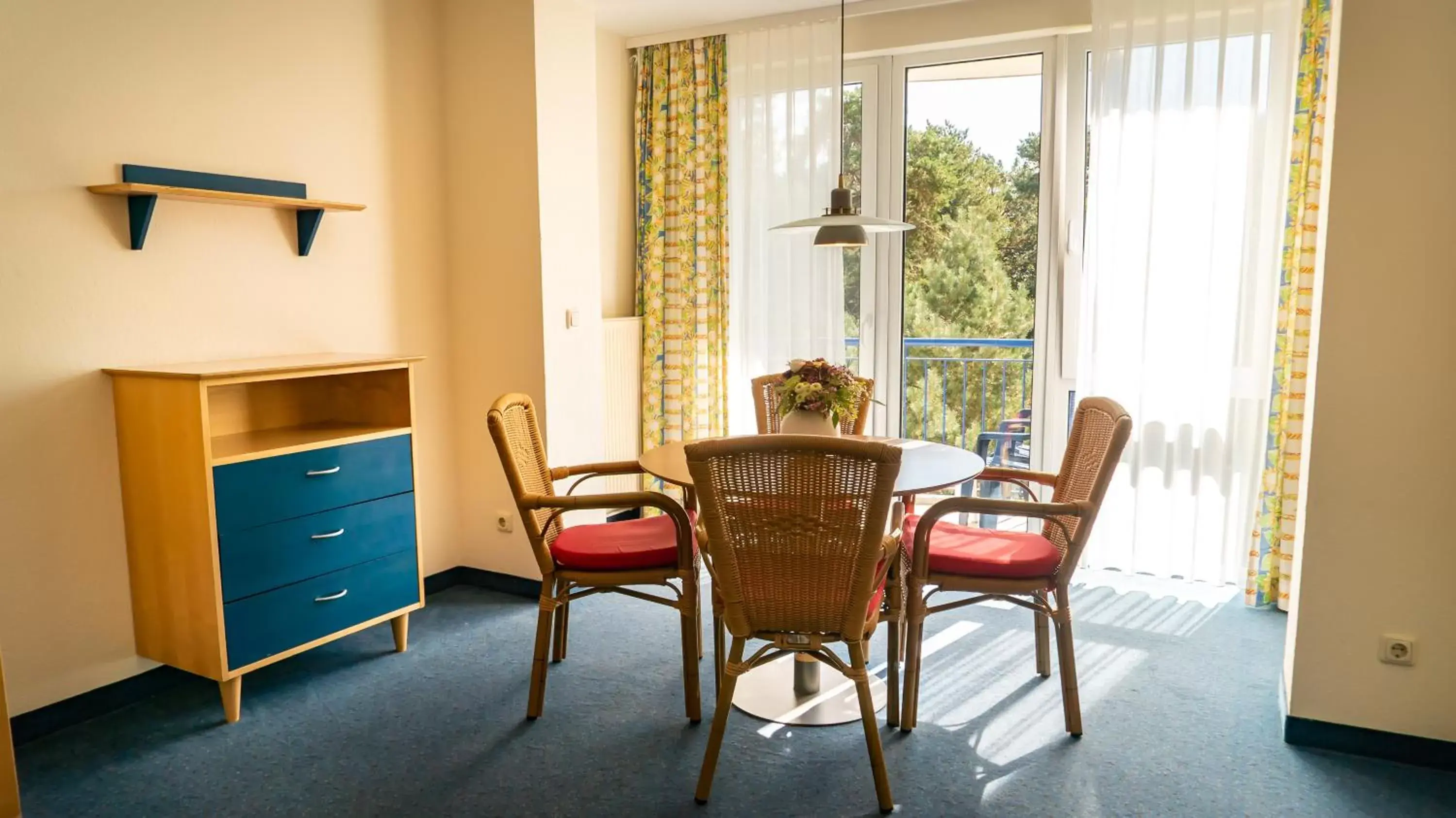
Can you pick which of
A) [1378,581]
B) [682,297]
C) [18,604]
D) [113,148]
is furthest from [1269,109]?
[18,604]

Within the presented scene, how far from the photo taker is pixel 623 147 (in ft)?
15.8

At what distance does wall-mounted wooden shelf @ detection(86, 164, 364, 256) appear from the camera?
275 centimetres

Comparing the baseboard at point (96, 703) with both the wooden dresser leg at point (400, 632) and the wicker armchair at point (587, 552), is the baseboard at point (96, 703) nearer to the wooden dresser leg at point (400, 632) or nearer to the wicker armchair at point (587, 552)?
the wooden dresser leg at point (400, 632)

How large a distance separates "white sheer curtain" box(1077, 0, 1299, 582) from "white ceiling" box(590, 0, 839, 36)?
1400 millimetres

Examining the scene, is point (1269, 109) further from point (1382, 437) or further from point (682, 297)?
point (682, 297)

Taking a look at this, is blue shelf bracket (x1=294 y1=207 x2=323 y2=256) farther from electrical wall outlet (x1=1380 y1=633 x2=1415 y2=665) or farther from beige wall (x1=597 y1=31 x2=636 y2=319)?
electrical wall outlet (x1=1380 y1=633 x2=1415 y2=665)

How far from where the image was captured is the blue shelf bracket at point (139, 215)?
2775 millimetres

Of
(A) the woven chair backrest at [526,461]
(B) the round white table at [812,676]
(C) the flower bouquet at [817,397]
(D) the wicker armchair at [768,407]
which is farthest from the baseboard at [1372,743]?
(A) the woven chair backrest at [526,461]

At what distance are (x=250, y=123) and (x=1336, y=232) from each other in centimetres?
344

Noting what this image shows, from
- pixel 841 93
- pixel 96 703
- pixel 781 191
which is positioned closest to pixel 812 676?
pixel 96 703

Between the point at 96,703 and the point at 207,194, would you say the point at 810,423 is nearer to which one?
the point at 207,194

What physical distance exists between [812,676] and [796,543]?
35.6 inches

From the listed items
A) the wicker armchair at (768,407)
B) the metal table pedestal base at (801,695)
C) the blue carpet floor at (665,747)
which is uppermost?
the wicker armchair at (768,407)

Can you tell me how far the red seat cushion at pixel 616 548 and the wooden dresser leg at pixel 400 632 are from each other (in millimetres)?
805
